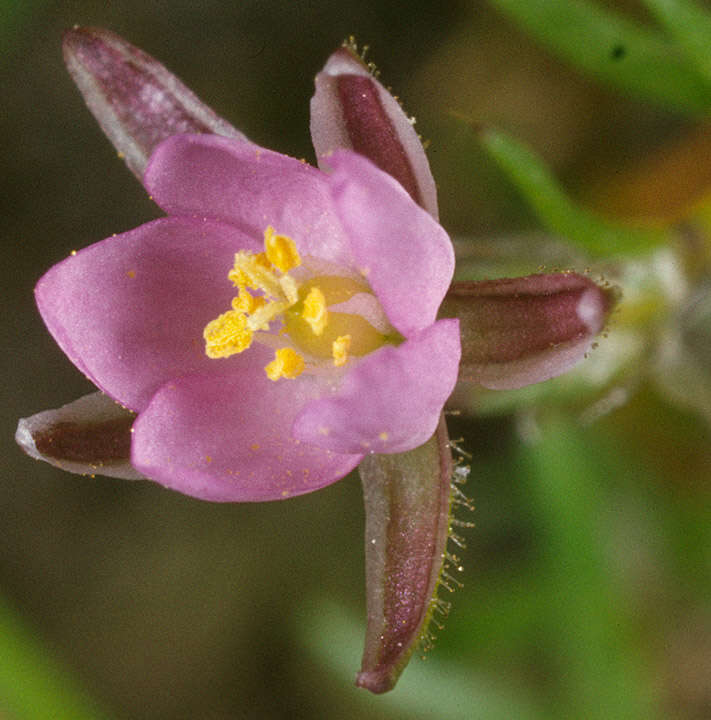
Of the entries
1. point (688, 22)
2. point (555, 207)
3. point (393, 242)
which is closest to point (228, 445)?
point (393, 242)

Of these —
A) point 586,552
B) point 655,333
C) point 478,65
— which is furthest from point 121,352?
point 478,65

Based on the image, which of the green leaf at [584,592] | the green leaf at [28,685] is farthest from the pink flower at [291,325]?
the green leaf at [28,685]

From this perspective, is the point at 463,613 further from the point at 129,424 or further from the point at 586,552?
the point at 129,424

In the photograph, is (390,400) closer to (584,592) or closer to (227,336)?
(227,336)

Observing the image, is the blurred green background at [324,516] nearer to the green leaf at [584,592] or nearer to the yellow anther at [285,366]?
the green leaf at [584,592]

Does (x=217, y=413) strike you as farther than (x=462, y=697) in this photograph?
No

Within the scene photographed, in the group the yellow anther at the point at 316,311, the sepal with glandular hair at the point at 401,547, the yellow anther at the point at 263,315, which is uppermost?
the yellow anther at the point at 263,315

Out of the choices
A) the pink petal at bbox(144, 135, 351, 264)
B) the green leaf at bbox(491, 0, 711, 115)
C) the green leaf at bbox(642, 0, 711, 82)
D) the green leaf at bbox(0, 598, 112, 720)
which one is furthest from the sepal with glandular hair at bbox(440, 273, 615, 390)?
the green leaf at bbox(0, 598, 112, 720)
